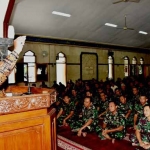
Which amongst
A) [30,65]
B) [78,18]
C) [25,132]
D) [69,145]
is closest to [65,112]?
[69,145]

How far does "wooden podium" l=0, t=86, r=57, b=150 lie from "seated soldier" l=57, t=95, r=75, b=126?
401cm

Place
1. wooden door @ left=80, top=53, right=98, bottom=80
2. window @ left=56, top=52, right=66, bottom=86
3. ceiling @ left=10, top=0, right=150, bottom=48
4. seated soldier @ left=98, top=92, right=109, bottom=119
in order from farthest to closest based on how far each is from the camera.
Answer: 1. wooden door @ left=80, top=53, right=98, bottom=80
2. window @ left=56, top=52, right=66, bottom=86
3. ceiling @ left=10, top=0, right=150, bottom=48
4. seated soldier @ left=98, top=92, right=109, bottom=119

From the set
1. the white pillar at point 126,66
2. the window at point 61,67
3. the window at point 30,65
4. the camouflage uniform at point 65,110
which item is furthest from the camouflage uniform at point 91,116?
the white pillar at point 126,66

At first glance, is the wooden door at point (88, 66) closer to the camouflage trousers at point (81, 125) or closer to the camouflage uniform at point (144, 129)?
the camouflage trousers at point (81, 125)

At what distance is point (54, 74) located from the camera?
1148 centimetres

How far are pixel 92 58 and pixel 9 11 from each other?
1081 cm

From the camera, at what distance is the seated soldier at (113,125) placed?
434cm

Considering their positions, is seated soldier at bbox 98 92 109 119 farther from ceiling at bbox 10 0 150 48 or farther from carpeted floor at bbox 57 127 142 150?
ceiling at bbox 10 0 150 48

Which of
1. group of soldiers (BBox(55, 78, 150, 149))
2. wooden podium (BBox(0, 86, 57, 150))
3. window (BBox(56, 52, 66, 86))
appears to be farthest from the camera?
window (BBox(56, 52, 66, 86))

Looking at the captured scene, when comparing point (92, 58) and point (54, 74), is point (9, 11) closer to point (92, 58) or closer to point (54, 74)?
point (54, 74)

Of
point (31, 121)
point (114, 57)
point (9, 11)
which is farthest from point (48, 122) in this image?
point (114, 57)

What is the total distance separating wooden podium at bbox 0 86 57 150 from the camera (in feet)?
4.92

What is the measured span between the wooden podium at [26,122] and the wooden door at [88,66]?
11.1 metres

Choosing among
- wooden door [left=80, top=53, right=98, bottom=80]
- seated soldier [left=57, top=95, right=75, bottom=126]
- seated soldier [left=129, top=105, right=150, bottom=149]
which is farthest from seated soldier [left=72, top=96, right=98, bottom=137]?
wooden door [left=80, top=53, right=98, bottom=80]
